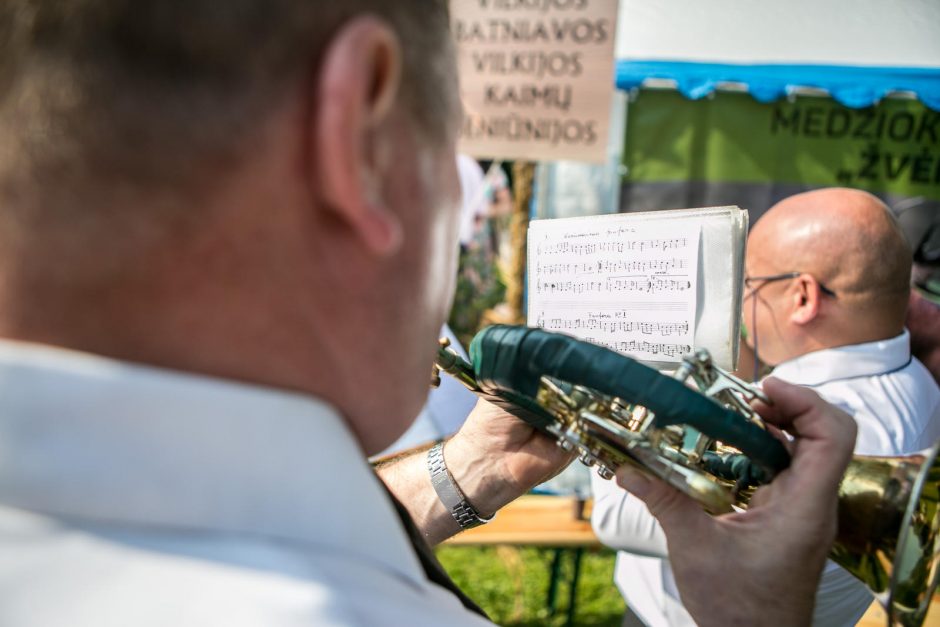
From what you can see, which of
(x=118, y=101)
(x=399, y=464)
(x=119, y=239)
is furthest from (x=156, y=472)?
(x=399, y=464)

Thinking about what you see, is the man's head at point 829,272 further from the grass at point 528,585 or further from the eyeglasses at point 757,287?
the grass at point 528,585

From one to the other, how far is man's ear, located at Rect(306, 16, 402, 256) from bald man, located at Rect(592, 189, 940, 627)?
5.83ft

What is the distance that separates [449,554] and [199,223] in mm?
3807

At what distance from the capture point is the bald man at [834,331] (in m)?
2.16

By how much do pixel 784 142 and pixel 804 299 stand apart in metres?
2.41

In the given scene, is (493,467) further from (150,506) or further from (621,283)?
(150,506)

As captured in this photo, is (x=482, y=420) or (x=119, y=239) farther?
(x=482, y=420)

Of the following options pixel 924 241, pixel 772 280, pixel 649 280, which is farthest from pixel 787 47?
pixel 649 280

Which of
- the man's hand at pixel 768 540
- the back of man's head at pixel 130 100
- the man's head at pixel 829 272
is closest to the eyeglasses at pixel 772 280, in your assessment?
the man's head at pixel 829 272

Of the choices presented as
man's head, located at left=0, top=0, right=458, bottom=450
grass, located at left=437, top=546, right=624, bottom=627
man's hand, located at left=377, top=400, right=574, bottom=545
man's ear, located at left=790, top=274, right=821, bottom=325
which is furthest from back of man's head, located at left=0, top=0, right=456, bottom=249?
grass, located at left=437, top=546, right=624, bottom=627

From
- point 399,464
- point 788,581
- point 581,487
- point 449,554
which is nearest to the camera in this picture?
point 788,581

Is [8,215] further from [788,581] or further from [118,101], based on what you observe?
[788,581]

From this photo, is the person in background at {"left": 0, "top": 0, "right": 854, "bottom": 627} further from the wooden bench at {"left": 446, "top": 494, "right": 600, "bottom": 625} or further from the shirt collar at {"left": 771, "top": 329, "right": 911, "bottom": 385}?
the wooden bench at {"left": 446, "top": 494, "right": 600, "bottom": 625}

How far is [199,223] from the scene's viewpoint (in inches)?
21.1
